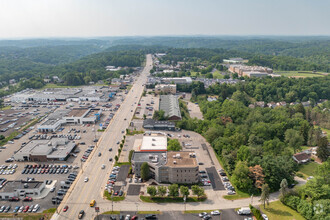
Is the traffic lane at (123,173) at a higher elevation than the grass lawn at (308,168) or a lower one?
higher

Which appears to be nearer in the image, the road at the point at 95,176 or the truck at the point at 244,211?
the truck at the point at 244,211

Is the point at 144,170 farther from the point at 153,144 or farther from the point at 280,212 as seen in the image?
the point at 280,212

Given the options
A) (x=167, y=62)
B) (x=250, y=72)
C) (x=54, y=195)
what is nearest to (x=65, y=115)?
(x=54, y=195)

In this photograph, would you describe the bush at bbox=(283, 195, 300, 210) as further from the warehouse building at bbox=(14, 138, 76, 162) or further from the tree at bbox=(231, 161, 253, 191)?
the warehouse building at bbox=(14, 138, 76, 162)

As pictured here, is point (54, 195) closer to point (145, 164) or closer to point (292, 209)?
point (145, 164)

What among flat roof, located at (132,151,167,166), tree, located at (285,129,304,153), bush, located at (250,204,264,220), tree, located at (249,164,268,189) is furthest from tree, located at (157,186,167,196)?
tree, located at (285,129,304,153)

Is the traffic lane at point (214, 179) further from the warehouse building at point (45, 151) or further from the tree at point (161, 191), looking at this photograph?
the warehouse building at point (45, 151)

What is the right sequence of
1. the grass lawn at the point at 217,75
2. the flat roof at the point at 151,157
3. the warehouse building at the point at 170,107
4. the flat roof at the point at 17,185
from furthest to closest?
the grass lawn at the point at 217,75, the warehouse building at the point at 170,107, the flat roof at the point at 151,157, the flat roof at the point at 17,185

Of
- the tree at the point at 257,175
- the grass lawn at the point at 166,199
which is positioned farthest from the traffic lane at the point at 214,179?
the tree at the point at 257,175
